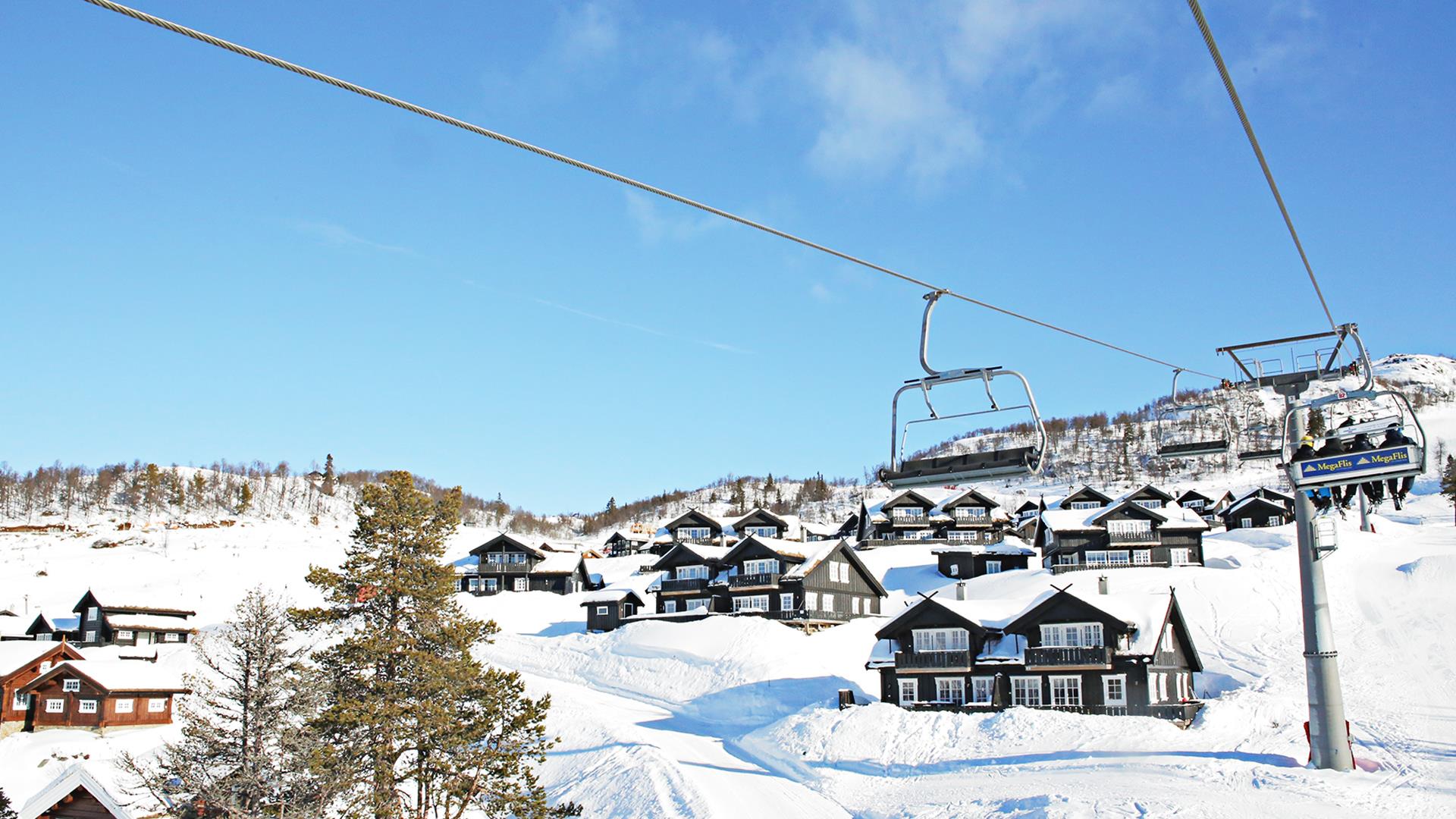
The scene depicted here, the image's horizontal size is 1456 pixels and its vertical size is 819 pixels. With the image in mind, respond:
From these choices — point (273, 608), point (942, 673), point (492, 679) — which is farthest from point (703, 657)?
point (273, 608)

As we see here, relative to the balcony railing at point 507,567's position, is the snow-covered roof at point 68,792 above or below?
below

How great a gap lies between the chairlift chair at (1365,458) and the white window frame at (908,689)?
965 inches

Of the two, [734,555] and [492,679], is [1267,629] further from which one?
[492,679]

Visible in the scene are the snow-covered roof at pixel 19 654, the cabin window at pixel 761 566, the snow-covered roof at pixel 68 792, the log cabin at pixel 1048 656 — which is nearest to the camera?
the snow-covered roof at pixel 68 792

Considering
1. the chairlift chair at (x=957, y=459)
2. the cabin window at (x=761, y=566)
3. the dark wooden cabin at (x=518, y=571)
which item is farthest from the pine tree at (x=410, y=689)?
the dark wooden cabin at (x=518, y=571)

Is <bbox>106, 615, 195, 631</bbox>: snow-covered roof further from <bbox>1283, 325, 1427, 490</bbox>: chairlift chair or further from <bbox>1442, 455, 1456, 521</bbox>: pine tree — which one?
<bbox>1442, 455, 1456, 521</bbox>: pine tree

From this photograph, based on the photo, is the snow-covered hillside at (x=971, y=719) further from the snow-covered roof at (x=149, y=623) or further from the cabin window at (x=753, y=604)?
the cabin window at (x=753, y=604)

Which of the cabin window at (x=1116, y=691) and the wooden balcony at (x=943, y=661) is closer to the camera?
the cabin window at (x=1116, y=691)

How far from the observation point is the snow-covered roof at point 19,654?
5128cm

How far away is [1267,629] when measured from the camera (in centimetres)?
5028

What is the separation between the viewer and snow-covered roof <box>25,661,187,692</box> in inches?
1986

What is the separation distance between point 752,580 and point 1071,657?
27984 millimetres

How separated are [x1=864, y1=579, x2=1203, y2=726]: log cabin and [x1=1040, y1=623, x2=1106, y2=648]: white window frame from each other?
1.2 inches

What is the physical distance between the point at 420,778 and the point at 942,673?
24.4m
